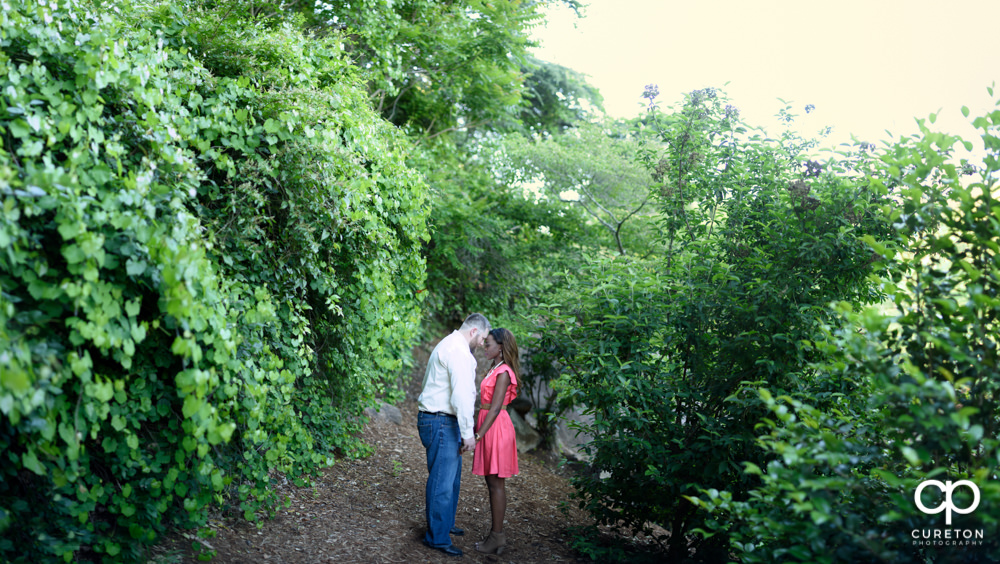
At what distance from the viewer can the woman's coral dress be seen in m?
4.69

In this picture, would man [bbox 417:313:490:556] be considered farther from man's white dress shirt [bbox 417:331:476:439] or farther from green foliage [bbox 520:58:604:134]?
green foliage [bbox 520:58:604:134]

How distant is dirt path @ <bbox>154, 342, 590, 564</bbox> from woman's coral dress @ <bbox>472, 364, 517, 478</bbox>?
68cm

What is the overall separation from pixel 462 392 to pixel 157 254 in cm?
244

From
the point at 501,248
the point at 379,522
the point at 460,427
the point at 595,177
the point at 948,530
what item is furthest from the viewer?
the point at 595,177

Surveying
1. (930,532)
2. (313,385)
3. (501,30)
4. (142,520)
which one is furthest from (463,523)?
(501,30)

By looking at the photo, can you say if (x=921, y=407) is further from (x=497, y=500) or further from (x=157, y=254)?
(x=497, y=500)

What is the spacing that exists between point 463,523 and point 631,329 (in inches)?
92.0

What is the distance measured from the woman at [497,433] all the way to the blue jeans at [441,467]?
0.62 ft

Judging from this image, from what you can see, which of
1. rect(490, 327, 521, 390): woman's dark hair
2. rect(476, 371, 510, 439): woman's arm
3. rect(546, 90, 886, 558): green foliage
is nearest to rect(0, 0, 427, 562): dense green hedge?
rect(490, 327, 521, 390): woman's dark hair

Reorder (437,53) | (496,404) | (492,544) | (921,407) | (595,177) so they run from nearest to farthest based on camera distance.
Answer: (921,407) → (496,404) → (492,544) → (437,53) → (595,177)

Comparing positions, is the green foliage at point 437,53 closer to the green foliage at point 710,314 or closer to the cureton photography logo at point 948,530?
the green foliage at point 710,314

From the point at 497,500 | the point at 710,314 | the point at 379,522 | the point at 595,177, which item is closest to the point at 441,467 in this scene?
the point at 497,500

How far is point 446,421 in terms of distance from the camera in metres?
4.56

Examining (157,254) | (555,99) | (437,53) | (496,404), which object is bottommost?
(496,404)
